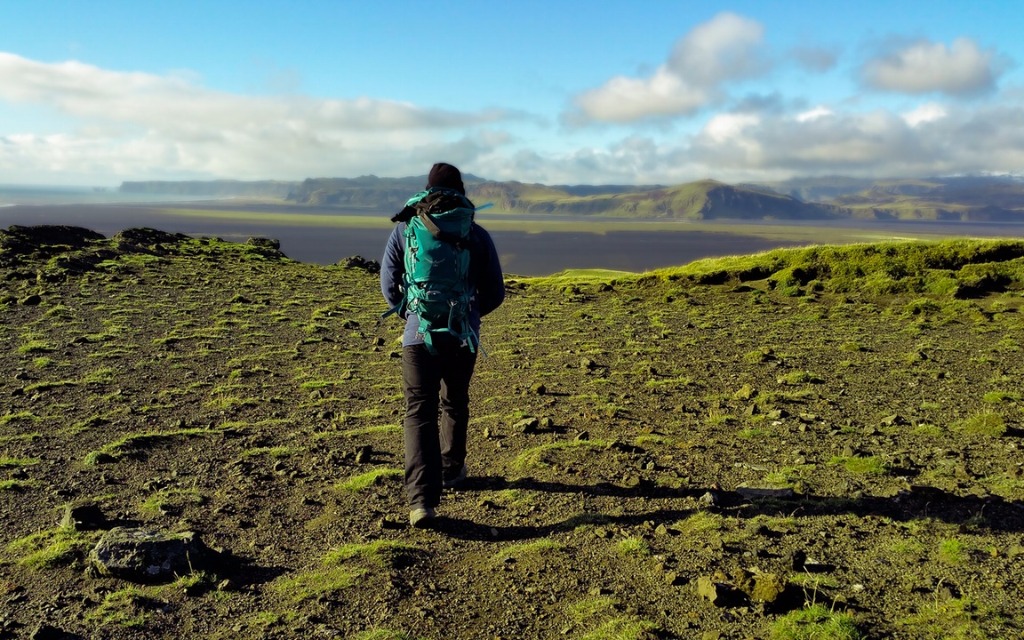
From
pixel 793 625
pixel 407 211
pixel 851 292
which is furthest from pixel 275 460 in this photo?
pixel 851 292

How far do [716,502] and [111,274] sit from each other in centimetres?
2382

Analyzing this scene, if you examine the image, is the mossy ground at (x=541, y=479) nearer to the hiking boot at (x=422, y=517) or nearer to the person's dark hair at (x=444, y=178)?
the hiking boot at (x=422, y=517)

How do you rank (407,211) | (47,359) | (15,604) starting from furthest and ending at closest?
(47,359)
(407,211)
(15,604)

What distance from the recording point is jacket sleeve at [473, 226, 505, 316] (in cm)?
592

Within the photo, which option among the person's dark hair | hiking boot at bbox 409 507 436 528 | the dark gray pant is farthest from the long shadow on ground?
the person's dark hair

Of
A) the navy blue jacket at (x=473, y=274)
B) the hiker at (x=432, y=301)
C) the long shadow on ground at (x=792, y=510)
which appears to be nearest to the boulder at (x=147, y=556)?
the hiker at (x=432, y=301)

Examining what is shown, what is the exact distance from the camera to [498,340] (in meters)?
15.5

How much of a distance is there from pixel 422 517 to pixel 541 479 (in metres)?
1.57

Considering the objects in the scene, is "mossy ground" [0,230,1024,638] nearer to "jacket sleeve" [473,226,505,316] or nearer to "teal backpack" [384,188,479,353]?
"teal backpack" [384,188,479,353]

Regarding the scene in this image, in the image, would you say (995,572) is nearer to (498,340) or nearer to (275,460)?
(275,460)

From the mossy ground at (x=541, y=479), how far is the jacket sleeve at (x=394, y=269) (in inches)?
77.6

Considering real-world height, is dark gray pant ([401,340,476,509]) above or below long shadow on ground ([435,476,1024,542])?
above

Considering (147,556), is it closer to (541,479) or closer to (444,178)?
(541,479)

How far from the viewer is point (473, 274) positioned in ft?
19.6
